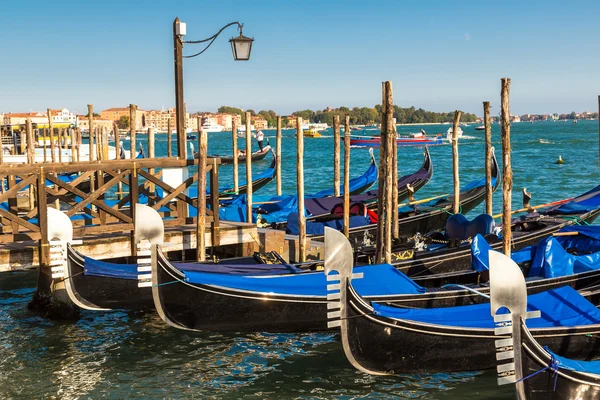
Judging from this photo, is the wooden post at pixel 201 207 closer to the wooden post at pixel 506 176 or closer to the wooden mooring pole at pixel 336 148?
the wooden post at pixel 506 176

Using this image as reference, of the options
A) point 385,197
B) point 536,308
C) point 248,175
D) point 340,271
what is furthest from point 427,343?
point 248,175

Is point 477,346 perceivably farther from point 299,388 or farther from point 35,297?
point 35,297

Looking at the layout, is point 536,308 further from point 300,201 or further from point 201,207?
point 201,207

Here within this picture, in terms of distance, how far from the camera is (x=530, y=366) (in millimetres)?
4508

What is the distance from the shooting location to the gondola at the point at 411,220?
397 inches

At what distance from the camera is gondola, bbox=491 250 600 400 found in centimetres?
428

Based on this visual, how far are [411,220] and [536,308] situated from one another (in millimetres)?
5291

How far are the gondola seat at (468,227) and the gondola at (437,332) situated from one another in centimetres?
292

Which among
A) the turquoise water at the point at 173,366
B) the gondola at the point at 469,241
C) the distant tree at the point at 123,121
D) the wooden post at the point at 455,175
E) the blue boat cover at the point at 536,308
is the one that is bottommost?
the turquoise water at the point at 173,366

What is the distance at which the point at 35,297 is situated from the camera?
26.3ft

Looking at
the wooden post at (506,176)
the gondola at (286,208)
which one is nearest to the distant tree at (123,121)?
the gondola at (286,208)

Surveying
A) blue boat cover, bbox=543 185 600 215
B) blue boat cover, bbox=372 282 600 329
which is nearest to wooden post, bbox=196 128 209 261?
blue boat cover, bbox=372 282 600 329

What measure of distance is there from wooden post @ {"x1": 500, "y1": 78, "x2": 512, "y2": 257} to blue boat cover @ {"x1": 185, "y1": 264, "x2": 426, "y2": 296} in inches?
39.5

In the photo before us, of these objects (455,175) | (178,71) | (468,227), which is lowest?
(468,227)
